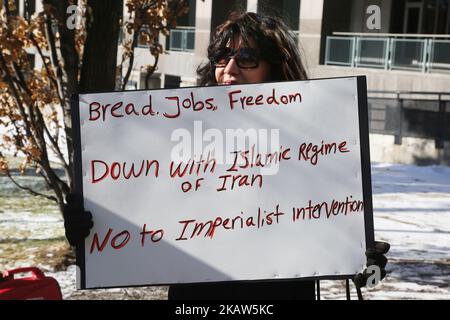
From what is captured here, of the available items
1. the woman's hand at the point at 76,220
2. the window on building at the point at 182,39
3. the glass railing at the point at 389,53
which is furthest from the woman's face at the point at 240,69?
the window on building at the point at 182,39

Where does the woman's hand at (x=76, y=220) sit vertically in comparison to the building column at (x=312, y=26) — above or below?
below

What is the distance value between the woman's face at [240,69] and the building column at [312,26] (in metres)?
15.1

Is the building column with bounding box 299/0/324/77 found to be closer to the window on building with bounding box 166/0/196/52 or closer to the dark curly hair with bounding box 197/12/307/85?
the window on building with bounding box 166/0/196/52

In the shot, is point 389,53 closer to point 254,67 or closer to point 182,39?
point 182,39

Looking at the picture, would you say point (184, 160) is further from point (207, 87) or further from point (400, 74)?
point (400, 74)

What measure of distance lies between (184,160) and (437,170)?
1170cm

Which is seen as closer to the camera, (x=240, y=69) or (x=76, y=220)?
(x=76, y=220)

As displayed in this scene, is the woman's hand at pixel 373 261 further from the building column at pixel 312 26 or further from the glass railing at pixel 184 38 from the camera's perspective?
the glass railing at pixel 184 38

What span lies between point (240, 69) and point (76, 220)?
0.76 meters

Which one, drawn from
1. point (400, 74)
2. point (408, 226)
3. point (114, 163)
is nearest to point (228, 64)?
point (114, 163)

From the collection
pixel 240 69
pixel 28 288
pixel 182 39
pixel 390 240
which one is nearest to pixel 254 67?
pixel 240 69

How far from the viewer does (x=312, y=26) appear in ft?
58.0

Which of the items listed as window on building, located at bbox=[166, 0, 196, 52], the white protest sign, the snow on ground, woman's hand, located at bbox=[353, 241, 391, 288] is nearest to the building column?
window on building, located at bbox=[166, 0, 196, 52]

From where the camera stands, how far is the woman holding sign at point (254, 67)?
234cm
